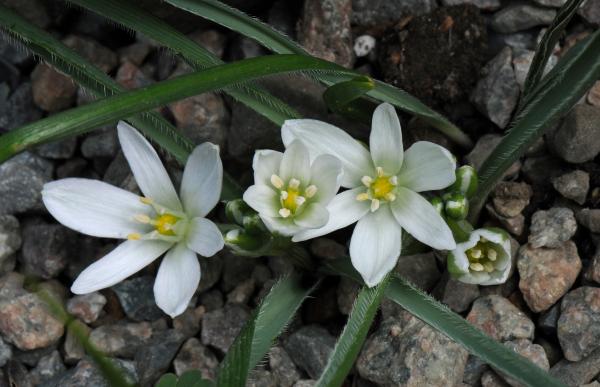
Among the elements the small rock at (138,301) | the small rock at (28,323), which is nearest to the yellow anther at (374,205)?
the small rock at (138,301)

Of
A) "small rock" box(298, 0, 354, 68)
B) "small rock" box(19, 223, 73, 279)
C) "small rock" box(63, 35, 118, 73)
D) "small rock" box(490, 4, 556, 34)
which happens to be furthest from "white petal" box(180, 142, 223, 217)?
"small rock" box(490, 4, 556, 34)

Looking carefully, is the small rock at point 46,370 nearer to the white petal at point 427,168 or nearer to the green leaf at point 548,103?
the white petal at point 427,168

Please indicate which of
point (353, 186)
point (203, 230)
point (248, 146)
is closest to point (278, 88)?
point (248, 146)

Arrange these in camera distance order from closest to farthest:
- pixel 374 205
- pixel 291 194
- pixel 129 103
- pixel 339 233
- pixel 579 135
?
1. pixel 129 103
2. pixel 291 194
3. pixel 374 205
4. pixel 579 135
5. pixel 339 233

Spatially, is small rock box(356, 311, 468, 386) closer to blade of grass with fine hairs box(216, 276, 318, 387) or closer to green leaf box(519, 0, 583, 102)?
blade of grass with fine hairs box(216, 276, 318, 387)

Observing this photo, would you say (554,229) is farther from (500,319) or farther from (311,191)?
(311,191)

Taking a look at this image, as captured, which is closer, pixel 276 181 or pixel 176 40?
pixel 276 181

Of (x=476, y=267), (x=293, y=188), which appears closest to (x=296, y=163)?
(x=293, y=188)
